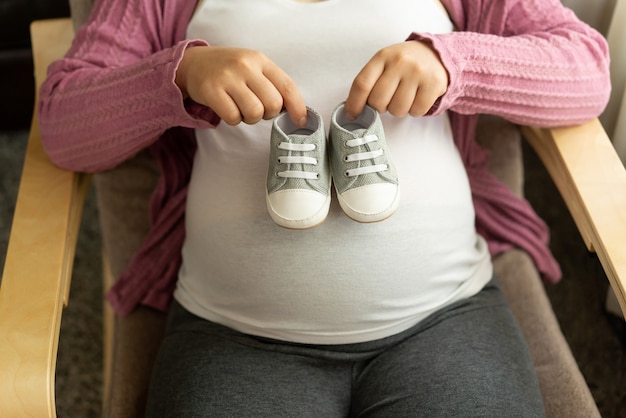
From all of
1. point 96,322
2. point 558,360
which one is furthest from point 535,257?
point 96,322

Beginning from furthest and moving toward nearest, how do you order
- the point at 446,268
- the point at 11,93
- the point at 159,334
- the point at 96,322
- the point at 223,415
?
1. the point at 11,93
2. the point at 96,322
3. the point at 159,334
4. the point at 446,268
5. the point at 223,415

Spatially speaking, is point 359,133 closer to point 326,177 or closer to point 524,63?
point 326,177

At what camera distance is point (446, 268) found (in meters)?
0.95

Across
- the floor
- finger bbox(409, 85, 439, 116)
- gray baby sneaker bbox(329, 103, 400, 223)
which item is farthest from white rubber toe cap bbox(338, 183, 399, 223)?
the floor

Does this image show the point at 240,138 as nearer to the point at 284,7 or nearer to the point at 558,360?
the point at 284,7

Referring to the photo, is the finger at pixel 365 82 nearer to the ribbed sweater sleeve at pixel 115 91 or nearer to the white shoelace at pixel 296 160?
the white shoelace at pixel 296 160

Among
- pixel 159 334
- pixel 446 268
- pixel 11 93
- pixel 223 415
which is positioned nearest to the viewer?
pixel 223 415

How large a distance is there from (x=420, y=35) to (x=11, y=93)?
132 cm

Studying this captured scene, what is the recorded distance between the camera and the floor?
1.38 meters

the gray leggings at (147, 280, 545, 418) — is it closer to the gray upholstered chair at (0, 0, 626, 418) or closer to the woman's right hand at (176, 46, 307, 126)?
the gray upholstered chair at (0, 0, 626, 418)

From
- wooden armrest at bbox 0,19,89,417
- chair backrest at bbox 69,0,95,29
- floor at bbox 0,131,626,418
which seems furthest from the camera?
floor at bbox 0,131,626,418

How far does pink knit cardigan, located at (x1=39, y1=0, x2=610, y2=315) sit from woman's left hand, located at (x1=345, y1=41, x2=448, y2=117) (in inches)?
0.8

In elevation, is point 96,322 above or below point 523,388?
below

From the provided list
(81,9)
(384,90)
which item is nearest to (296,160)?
(384,90)
